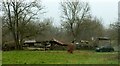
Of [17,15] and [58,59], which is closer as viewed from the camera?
[58,59]

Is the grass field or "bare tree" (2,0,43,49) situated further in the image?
"bare tree" (2,0,43,49)

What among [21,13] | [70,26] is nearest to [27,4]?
[21,13]

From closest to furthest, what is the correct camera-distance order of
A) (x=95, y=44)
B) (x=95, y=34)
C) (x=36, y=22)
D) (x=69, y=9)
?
1. (x=36, y=22)
2. (x=95, y=44)
3. (x=69, y=9)
4. (x=95, y=34)

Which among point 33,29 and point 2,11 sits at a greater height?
point 2,11

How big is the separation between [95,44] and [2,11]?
2466 centimetres

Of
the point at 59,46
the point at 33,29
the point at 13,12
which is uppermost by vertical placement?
the point at 13,12

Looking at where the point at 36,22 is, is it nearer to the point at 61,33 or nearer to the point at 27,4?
the point at 27,4

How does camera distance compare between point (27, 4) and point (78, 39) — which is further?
point (78, 39)

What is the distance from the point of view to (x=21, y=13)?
186 feet

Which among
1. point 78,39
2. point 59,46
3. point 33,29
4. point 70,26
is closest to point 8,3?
point 33,29

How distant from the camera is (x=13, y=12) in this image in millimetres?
57188

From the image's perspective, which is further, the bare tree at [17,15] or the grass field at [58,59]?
the bare tree at [17,15]

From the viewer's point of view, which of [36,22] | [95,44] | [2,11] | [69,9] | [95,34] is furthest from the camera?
[95,34]

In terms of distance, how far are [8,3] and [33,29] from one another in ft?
23.8
